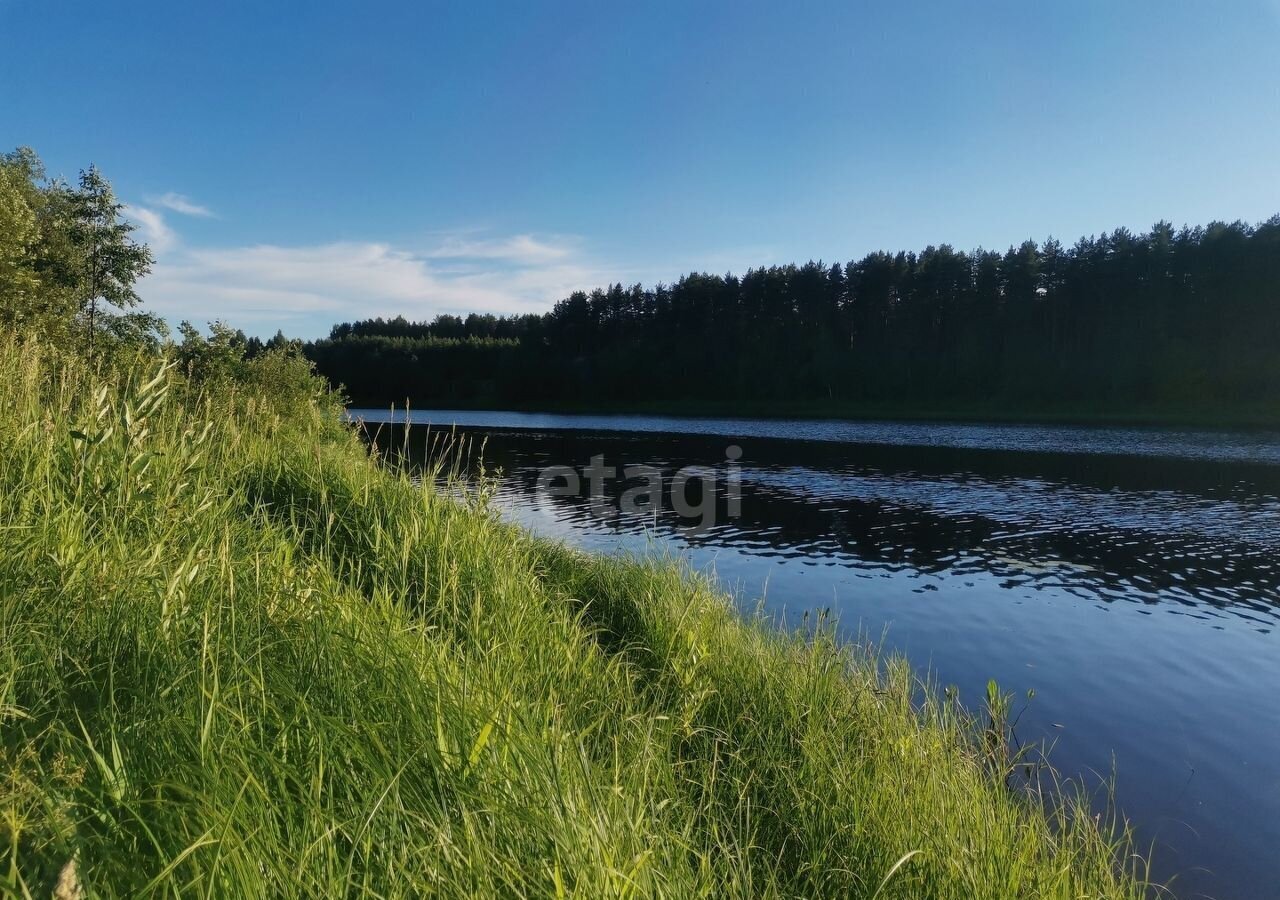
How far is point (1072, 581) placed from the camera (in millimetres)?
15508

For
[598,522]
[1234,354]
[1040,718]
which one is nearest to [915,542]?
[598,522]

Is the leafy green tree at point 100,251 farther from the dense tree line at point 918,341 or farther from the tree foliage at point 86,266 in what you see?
the dense tree line at point 918,341

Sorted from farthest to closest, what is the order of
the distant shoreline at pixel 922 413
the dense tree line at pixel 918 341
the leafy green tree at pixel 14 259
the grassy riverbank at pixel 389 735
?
the dense tree line at pixel 918 341, the distant shoreline at pixel 922 413, the leafy green tree at pixel 14 259, the grassy riverbank at pixel 389 735

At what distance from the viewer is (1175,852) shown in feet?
20.6

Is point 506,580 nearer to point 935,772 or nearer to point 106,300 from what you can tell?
point 935,772

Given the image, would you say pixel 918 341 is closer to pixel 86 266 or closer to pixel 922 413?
pixel 922 413

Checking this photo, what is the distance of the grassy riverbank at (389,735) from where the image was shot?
2.16 meters

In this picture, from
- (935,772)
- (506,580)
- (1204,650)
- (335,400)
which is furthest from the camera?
(335,400)

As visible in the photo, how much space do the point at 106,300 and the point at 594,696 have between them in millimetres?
28437

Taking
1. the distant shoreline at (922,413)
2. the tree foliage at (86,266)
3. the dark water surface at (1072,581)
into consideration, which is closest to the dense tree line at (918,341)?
the distant shoreline at (922,413)

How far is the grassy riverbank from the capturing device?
2.16 m

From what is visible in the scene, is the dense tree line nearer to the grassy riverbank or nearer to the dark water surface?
the dark water surface

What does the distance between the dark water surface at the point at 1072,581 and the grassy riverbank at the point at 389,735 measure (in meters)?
1.88

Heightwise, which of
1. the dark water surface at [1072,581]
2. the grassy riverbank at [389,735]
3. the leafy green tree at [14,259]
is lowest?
the dark water surface at [1072,581]
